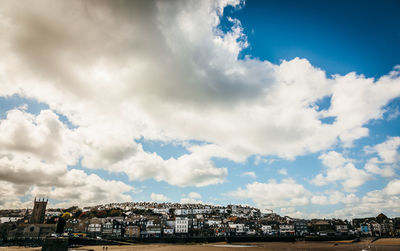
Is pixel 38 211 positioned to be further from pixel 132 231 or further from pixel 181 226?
pixel 181 226

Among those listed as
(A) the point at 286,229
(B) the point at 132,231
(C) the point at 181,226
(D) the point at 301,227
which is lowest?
(A) the point at 286,229

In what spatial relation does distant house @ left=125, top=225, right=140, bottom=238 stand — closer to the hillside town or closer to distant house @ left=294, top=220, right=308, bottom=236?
the hillside town

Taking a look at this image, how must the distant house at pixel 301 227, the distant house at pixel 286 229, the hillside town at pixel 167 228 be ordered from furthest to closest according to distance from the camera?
the distant house at pixel 301 227
the distant house at pixel 286 229
the hillside town at pixel 167 228

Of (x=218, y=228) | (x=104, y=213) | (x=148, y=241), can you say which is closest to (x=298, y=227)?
(x=218, y=228)

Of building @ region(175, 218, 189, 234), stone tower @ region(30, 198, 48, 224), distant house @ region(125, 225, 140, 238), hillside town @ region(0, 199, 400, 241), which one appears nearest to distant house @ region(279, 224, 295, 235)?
hillside town @ region(0, 199, 400, 241)

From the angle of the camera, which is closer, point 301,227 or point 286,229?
point 286,229

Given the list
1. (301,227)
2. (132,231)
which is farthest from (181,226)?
(301,227)

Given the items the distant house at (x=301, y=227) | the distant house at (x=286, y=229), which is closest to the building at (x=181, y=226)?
the distant house at (x=286, y=229)

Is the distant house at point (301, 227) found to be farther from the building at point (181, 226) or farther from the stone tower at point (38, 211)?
the stone tower at point (38, 211)

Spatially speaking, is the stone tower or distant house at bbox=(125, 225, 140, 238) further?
the stone tower

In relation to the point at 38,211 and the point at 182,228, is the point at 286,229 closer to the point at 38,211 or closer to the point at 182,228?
Result: the point at 182,228

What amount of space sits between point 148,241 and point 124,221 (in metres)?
39.2

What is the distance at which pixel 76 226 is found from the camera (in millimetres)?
111000

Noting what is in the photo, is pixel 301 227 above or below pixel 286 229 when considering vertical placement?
above
